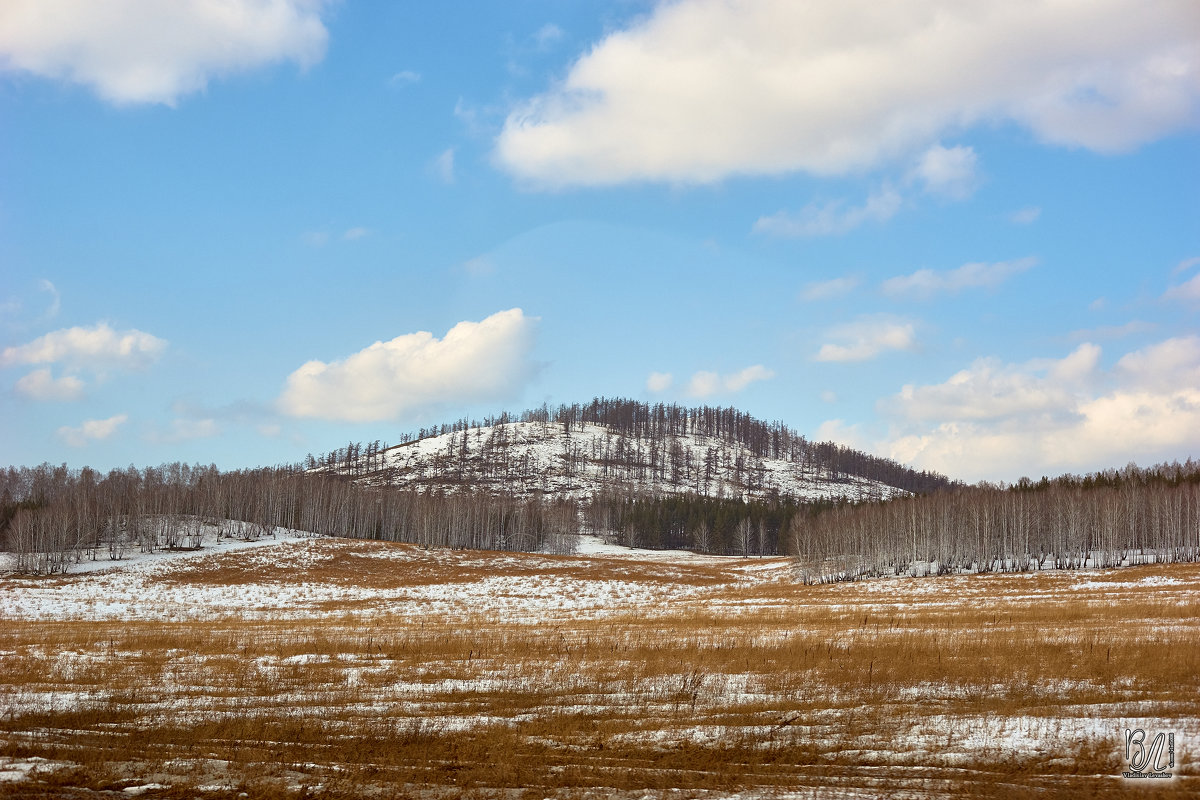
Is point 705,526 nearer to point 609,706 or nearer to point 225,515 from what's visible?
point 225,515

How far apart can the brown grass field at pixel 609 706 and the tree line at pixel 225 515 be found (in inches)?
2298

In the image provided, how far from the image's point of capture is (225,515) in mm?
121000

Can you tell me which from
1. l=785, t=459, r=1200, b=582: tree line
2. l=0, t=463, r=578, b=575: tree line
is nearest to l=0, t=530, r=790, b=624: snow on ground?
l=0, t=463, r=578, b=575: tree line

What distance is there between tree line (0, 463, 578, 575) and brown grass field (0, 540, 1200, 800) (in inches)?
2298

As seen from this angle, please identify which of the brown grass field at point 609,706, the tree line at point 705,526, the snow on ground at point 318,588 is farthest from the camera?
the tree line at point 705,526

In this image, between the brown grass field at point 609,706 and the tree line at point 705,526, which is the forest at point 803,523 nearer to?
the tree line at point 705,526

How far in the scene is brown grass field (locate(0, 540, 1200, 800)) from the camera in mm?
11328

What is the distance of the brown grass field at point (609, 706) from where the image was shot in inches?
446

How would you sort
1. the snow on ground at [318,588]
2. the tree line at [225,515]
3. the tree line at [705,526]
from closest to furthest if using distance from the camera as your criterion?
1. the snow on ground at [318,588]
2. the tree line at [225,515]
3. the tree line at [705,526]

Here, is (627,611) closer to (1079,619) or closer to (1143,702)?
(1079,619)

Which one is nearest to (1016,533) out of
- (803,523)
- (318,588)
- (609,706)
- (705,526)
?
(803,523)

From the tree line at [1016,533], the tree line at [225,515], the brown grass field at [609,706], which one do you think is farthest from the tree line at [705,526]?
the brown grass field at [609,706]

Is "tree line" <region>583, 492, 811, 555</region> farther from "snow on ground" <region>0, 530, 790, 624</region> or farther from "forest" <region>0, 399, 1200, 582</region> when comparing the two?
"snow on ground" <region>0, 530, 790, 624</region>

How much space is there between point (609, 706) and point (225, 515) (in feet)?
396
